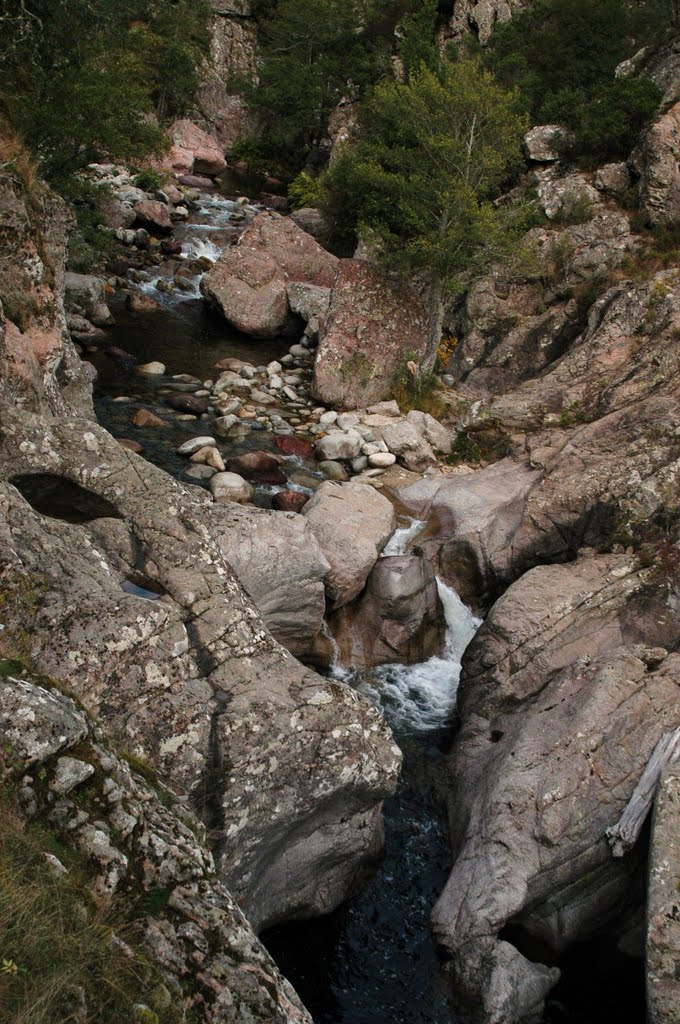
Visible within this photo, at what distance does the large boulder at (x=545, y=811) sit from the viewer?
8.95 m

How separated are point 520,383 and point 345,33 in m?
33.1

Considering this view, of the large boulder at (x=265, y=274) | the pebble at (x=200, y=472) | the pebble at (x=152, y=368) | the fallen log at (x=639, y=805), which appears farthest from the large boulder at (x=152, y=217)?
the fallen log at (x=639, y=805)

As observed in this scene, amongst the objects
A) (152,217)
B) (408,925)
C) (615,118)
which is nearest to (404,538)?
(408,925)

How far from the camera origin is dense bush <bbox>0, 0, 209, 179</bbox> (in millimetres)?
18469

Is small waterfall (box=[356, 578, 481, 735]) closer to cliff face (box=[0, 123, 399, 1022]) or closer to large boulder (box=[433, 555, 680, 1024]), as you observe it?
large boulder (box=[433, 555, 680, 1024])

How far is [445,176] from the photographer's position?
2175 centimetres

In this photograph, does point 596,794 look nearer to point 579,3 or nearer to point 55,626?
point 55,626

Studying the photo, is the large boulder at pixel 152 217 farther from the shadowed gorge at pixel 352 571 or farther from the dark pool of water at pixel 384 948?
the dark pool of water at pixel 384 948

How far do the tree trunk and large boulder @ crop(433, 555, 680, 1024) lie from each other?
41.2 feet

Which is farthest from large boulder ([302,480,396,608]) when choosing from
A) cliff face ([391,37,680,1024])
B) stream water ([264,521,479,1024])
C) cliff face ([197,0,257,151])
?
cliff face ([197,0,257,151])

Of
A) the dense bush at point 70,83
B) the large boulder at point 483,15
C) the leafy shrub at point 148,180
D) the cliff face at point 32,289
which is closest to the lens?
the cliff face at point 32,289

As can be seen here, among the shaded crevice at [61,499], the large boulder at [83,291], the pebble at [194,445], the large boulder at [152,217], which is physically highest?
the large boulder at [152,217]

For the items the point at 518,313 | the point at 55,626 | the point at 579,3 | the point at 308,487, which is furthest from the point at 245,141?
the point at 55,626

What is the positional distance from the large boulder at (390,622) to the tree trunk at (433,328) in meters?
9.93
